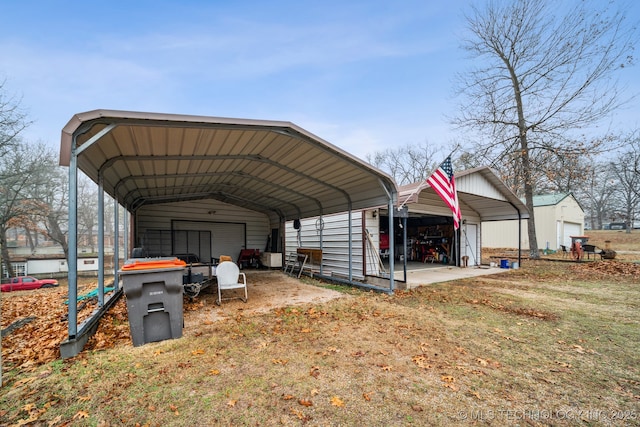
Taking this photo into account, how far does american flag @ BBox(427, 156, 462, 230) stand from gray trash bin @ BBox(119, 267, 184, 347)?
6.01 meters

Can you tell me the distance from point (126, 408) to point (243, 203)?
1119cm

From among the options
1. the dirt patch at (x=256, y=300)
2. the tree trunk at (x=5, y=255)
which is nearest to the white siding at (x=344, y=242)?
the dirt patch at (x=256, y=300)

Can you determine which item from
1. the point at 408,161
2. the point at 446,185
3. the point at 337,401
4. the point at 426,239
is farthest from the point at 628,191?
the point at 337,401

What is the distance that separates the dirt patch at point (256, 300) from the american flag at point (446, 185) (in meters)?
3.45

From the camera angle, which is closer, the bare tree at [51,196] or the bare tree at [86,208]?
the bare tree at [51,196]

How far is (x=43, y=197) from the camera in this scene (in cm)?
1884

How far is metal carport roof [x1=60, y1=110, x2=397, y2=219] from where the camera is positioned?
393 cm

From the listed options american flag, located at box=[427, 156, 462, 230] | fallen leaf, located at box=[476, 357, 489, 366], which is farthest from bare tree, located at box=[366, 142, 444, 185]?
fallen leaf, located at box=[476, 357, 489, 366]

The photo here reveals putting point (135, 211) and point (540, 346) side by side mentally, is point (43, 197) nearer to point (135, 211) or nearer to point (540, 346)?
point (135, 211)

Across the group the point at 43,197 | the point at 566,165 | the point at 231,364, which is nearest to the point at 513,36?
the point at 566,165

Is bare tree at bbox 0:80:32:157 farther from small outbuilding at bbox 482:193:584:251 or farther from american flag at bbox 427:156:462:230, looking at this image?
small outbuilding at bbox 482:193:584:251

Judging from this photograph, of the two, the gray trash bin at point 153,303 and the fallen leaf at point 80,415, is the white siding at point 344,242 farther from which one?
the fallen leaf at point 80,415

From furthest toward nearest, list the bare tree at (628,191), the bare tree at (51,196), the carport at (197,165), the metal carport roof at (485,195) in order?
the bare tree at (628,191), the bare tree at (51,196), the metal carport roof at (485,195), the carport at (197,165)

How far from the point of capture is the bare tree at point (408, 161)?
3481 centimetres
